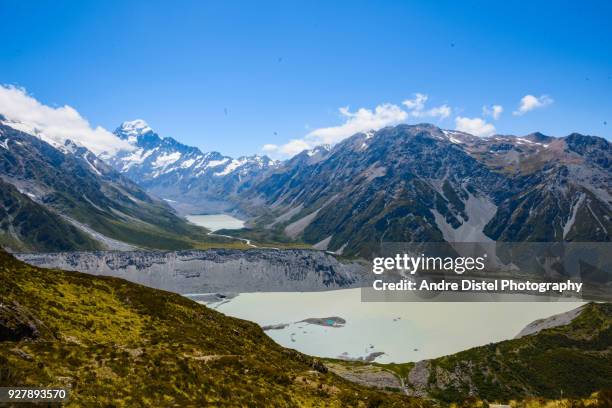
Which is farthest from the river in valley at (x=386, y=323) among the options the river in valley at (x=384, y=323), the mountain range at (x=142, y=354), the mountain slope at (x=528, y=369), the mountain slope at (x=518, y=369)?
the mountain range at (x=142, y=354)

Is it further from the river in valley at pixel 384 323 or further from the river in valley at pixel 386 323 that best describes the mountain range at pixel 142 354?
the river in valley at pixel 384 323

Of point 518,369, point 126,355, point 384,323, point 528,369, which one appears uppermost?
point 126,355

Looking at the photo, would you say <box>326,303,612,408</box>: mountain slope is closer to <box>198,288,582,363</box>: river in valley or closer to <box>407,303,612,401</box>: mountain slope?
<box>407,303,612,401</box>: mountain slope

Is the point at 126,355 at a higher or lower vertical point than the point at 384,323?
higher

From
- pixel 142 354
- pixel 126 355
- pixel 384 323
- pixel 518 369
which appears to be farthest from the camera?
pixel 384 323

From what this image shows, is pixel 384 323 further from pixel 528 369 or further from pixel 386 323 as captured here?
pixel 528 369

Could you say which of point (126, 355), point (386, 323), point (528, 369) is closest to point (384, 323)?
point (386, 323)

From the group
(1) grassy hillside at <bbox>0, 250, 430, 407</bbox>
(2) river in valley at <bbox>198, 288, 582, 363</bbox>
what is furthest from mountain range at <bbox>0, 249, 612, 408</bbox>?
(2) river in valley at <bbox>198, 288, 582, 363</bbox>

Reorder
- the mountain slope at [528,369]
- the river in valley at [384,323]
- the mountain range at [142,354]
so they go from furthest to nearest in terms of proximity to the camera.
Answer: the river in valley at [384,323]
the mountain slope at [528,369]
the mountain range at [142,354]
